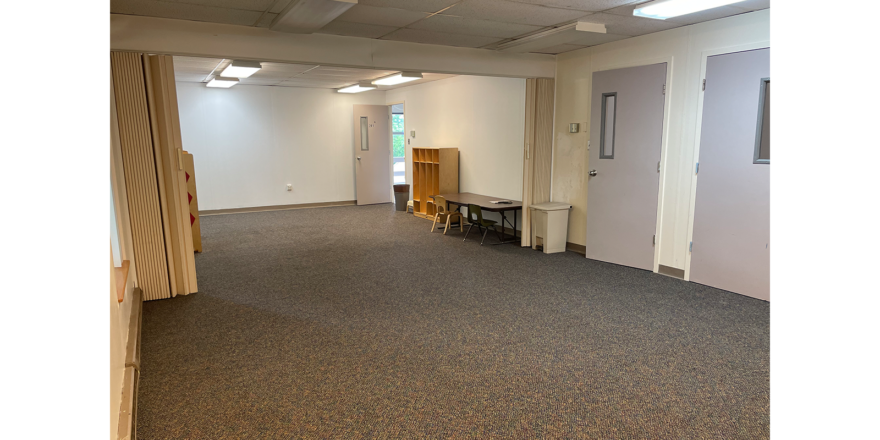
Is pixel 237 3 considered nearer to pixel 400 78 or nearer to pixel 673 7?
pixel 673 7

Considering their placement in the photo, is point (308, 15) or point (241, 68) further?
point (241, 68)

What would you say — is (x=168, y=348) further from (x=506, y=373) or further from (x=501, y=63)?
(x=501, y=63)

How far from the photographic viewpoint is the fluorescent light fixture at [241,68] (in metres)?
6.73

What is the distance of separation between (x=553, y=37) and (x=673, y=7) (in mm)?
1384

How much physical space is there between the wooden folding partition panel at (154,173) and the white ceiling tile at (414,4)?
2030 millimetres

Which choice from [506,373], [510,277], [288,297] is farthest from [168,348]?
[510,277]

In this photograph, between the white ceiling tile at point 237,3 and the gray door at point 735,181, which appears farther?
the gray door at point 735,181

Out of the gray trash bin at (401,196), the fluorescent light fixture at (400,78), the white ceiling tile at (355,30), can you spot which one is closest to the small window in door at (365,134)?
the gray trash bin at (401,196)

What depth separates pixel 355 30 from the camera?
5105 mm

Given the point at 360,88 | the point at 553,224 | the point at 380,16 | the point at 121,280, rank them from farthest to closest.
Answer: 1. the point at 360,88
2. the point at 553,224
3. the point at 380,16
4. the point at 121,280

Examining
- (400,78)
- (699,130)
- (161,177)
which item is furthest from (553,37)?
(161,177)

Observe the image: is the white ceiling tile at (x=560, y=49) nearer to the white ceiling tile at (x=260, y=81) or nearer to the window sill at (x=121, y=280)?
the window sill at (x=121, y=280)

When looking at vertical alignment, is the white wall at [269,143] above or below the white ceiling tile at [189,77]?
below
